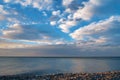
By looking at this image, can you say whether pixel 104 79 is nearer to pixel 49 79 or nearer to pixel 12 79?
pixel 49 79

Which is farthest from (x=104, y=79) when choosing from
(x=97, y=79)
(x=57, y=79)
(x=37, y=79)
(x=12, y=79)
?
(x=12, y=79)

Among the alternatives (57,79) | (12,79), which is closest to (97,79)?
(57,79)

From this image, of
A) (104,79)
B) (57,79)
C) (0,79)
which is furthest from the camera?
(0,79)

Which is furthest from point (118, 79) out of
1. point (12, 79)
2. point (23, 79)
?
point (12, 79)

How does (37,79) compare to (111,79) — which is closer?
(111,79)

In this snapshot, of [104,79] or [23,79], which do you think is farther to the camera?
[23,79]

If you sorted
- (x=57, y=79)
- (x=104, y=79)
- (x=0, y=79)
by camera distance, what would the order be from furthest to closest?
(x=0, y=79)
(x=57, y=79)
(x=104, y=79)

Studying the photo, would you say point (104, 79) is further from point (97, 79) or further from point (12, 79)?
point (12, 79)

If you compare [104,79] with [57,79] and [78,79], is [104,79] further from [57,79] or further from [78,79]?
[57,79]
